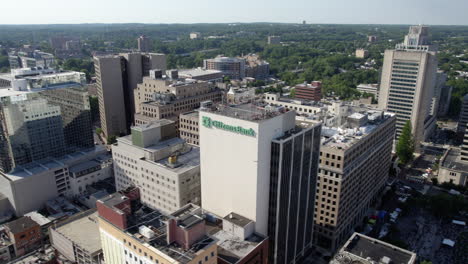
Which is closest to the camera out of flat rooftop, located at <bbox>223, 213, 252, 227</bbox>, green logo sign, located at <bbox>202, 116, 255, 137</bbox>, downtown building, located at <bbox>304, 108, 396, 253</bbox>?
green logo sign, located at <bbox>202, 116, 255, 137</bbox>

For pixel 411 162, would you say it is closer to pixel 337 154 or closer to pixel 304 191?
pixel 337 154

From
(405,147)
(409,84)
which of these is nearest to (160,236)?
(405,147)

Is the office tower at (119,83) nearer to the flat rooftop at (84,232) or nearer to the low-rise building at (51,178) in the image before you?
the low-rise building at (51,178)

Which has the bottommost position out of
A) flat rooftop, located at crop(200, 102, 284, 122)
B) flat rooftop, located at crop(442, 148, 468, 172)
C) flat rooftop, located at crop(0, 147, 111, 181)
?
flat rooftop, located at crop(442, 148, 468, 172)

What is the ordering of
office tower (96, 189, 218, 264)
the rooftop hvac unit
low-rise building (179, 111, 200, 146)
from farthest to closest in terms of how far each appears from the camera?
low-rise building (179, 111, 200, 146) → the rooftop hvac unit → office tower (96, 189, 218, 264)

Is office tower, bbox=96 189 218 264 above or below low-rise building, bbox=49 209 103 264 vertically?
above

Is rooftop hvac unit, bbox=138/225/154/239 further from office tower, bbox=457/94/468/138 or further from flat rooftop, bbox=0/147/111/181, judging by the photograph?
office tower, bbox=457/94/468/138

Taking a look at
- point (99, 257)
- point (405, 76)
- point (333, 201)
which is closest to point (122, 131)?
point (99, 257)

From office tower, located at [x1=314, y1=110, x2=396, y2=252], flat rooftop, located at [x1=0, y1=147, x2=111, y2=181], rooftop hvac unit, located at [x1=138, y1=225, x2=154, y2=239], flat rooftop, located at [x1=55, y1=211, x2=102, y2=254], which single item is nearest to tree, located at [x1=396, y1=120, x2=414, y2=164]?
office tower, located at [x1=314, y1=110, x2=396, y2=252]
